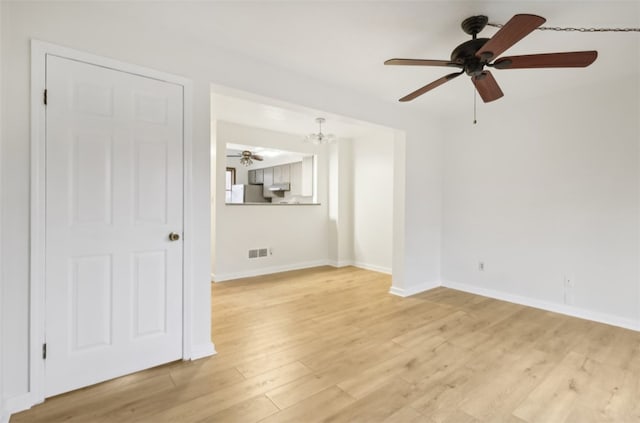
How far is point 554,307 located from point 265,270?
3929mm

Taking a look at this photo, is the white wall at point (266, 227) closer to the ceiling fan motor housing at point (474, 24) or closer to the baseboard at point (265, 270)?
the baseboard at point (265, 270)

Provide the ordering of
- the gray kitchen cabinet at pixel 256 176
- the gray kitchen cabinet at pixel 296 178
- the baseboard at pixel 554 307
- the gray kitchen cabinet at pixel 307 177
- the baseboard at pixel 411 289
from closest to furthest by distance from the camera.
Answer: the baseboard at pixel 554 307
the baseboard at pixel 411 289
the gray kitchen cabinet at pixel 307 177
the gray kitchen cabinet at pixel 296 178
the gray kitchen cabinet at pixel 256 176

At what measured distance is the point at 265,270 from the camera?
16.9 feet

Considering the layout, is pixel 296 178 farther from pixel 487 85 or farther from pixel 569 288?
pixel 569 288

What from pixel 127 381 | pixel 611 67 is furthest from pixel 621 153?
pixel 127 381

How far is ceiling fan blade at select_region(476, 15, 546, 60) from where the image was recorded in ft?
4.88

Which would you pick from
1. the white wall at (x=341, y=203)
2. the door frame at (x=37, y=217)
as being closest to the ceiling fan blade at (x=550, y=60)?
the door frame at (x=37, y=217)

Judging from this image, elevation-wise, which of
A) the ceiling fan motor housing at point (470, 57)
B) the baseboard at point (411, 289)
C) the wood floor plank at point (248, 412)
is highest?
the ceiling fan motor housing at point (470, 57)

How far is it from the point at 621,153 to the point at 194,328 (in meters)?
4.21

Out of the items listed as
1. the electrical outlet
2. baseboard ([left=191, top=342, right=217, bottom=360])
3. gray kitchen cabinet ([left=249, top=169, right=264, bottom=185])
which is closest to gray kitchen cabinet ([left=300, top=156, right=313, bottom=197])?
gray kitchen cabinet ([left=249, top=169, right=264, bottom=185])

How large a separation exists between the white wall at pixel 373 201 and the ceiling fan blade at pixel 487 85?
8.98 ft

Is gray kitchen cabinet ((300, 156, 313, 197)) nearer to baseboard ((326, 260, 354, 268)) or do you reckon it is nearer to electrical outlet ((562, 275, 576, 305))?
baseboard ((326, 260, 354, 268))

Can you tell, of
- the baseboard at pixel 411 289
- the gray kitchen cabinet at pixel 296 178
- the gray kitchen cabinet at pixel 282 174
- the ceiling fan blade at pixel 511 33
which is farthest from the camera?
the gray kitchen cabinet at pixel 282 174

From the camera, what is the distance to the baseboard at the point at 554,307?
2971 mm
